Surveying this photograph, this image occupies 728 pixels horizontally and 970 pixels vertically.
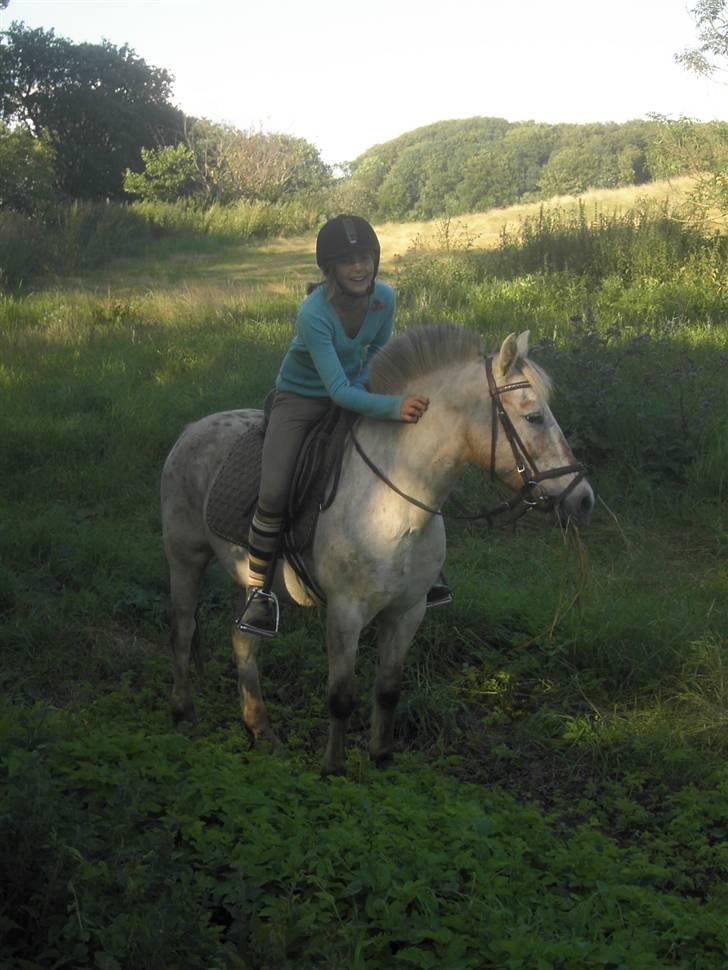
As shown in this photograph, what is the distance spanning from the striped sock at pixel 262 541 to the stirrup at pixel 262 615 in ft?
0.18

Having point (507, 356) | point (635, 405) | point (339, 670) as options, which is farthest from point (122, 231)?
point (507, 356)

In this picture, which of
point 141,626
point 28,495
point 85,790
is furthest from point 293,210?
point 85,790

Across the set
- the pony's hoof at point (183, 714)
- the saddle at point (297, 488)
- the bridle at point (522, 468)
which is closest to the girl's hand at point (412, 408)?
the bridle at point (522, 468)

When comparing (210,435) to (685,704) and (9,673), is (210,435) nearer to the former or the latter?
(9,673)

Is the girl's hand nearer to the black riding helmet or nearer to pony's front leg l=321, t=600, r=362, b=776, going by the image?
the black riding helmet

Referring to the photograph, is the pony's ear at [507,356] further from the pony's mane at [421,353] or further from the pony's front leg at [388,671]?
the pony's front leg at [388,671]

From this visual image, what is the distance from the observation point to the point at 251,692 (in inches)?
210

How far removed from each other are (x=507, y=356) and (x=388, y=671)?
62.6 inches

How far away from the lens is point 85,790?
3.83 m

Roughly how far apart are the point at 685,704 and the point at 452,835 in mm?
2197

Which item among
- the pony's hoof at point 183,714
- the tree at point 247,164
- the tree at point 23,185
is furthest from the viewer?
the tree at point 247,164

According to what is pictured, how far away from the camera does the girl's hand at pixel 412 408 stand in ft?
14.4

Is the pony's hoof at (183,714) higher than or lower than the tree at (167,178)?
lower

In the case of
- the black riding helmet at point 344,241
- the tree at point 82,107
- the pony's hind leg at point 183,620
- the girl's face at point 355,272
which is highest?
the tree at point 82,107
